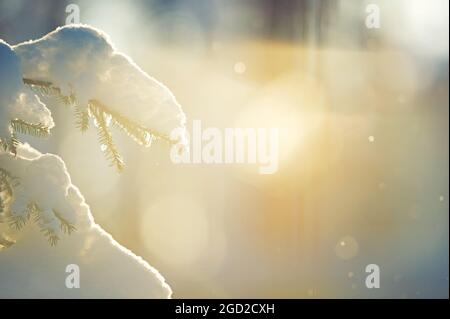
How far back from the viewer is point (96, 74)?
45.7 inches

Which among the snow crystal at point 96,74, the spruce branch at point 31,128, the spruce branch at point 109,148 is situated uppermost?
the snow crystal at point 96,74

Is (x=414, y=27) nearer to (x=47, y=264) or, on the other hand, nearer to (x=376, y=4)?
(x=376, y=4)

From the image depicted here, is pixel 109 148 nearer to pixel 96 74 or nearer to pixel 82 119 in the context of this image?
pixel 82 119

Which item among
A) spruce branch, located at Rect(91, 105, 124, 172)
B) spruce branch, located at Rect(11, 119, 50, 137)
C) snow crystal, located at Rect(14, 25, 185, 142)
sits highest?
snow crystal, located at Rect(14, 25, 185, 142)

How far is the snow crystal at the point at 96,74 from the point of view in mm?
1132

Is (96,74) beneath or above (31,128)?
above

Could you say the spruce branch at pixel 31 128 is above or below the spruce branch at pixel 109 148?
above

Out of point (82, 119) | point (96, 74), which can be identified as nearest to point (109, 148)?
point (82, 119)

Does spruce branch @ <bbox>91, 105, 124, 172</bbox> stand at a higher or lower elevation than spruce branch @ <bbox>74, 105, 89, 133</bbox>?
lower

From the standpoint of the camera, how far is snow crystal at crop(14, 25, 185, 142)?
1.13 m

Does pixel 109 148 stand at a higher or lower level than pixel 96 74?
lower

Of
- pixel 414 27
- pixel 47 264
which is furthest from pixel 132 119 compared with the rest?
pixel 414 27

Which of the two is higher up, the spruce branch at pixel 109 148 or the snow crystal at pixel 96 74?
the snow crystal at pixel 96 74
